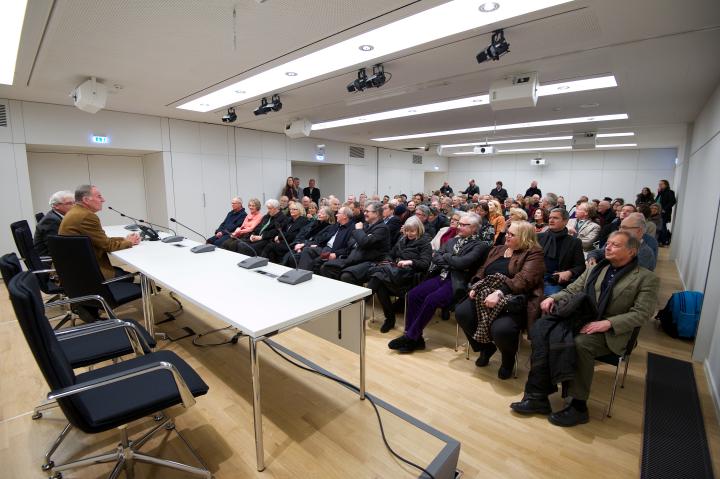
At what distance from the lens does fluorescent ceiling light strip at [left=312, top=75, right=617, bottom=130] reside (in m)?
4.13

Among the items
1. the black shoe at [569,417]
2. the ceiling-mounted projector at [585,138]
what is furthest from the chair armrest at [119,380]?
the ceiling-mounted projector at [585,138]

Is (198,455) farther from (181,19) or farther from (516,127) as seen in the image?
(516,127)

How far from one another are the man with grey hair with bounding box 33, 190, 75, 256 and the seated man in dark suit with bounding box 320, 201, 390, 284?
273 centimetres

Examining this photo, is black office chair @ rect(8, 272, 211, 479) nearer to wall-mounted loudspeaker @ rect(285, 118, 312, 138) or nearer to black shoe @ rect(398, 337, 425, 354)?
black shoe @ rect(398, 337, 425, 354)

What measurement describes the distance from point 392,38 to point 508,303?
237 centimetres

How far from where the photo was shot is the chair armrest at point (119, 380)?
1182 millimetres

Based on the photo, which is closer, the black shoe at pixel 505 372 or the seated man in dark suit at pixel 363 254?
the black shoe at pixel 505 372

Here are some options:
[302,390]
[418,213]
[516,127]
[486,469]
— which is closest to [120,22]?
[302,390]

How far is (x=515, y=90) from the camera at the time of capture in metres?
3.77

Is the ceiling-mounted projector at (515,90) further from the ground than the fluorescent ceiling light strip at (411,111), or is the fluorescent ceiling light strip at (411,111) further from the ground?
the fluorescent ceiling light strip at (411,111)

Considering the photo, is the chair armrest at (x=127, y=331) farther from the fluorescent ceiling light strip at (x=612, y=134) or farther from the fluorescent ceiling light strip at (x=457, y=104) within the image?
the fluorescent ceiling light strip at (x=612, y=134)

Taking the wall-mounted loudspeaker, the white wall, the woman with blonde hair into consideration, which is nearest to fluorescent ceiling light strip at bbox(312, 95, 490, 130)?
the wall-mounted loudspeaker

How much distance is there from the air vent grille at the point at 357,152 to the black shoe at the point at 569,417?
9105 mm

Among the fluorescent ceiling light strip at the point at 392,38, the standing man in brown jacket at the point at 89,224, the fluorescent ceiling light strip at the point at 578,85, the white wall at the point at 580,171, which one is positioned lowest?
the standing man in brown jacket at the point at 89,224
